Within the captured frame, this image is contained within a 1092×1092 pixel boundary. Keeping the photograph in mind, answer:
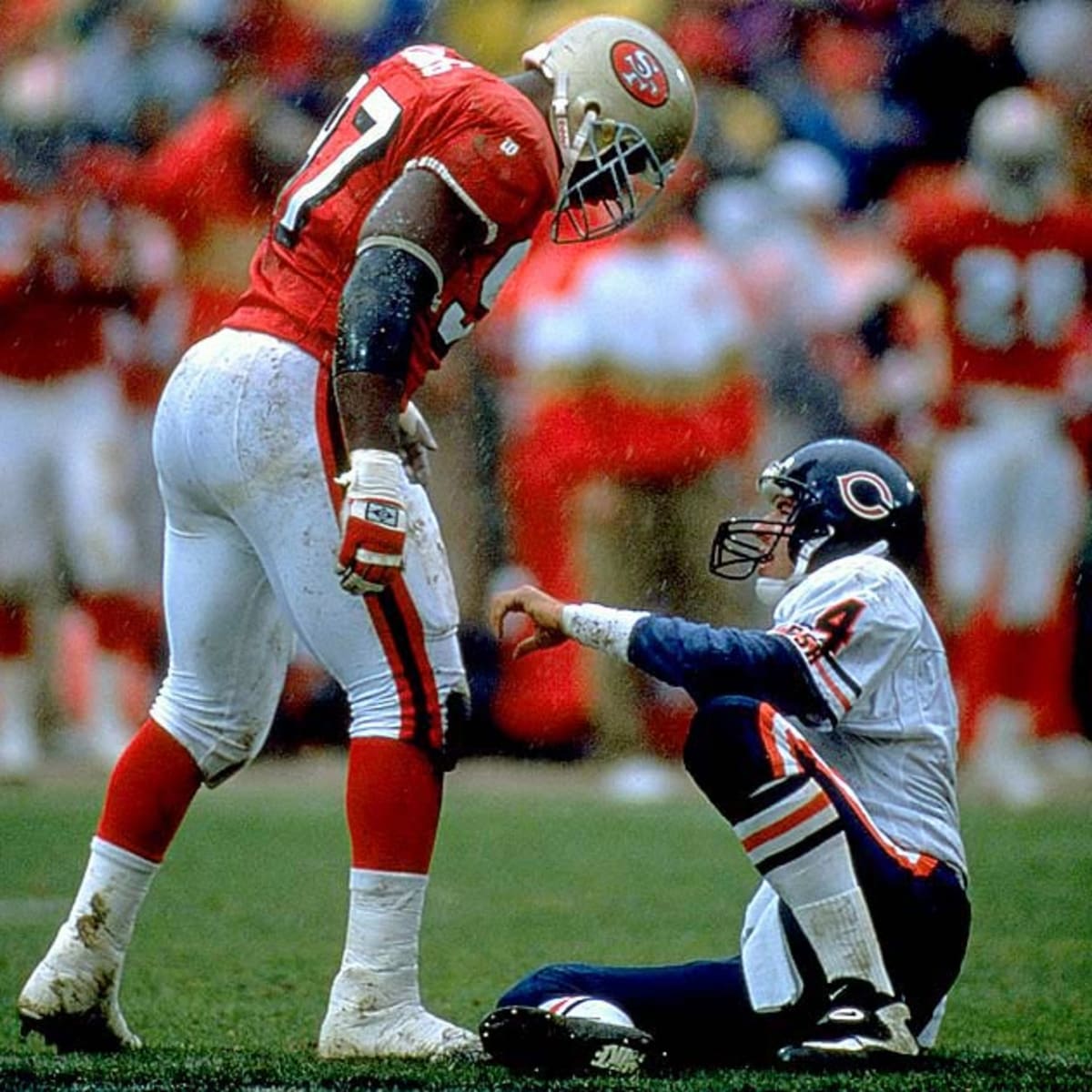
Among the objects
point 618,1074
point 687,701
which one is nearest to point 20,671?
point 687,701

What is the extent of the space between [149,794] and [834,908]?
1180 mm

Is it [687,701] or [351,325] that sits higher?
[351,325]

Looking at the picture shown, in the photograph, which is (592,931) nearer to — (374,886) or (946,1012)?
(946,1012)

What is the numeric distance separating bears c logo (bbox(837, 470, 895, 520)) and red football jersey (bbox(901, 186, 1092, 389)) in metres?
4.85

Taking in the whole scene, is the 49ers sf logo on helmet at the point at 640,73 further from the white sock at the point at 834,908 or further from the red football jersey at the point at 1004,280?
the red football jersey at the point at 1004,280

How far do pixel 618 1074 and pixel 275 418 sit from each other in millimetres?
1151

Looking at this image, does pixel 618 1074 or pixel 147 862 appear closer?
pixel 618 1074

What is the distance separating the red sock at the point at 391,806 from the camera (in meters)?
3.96

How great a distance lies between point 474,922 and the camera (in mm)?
5945

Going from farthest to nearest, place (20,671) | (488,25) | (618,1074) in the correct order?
(488,25)
(20,671)
(618,1074)

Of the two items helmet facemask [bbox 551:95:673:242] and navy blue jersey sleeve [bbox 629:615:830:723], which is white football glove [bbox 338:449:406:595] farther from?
helmet facemask [bbox 551:95:673:242]


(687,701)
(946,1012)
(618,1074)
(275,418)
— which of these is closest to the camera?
(618,1074)

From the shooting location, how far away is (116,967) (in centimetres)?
412

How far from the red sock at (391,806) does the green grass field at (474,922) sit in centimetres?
32
